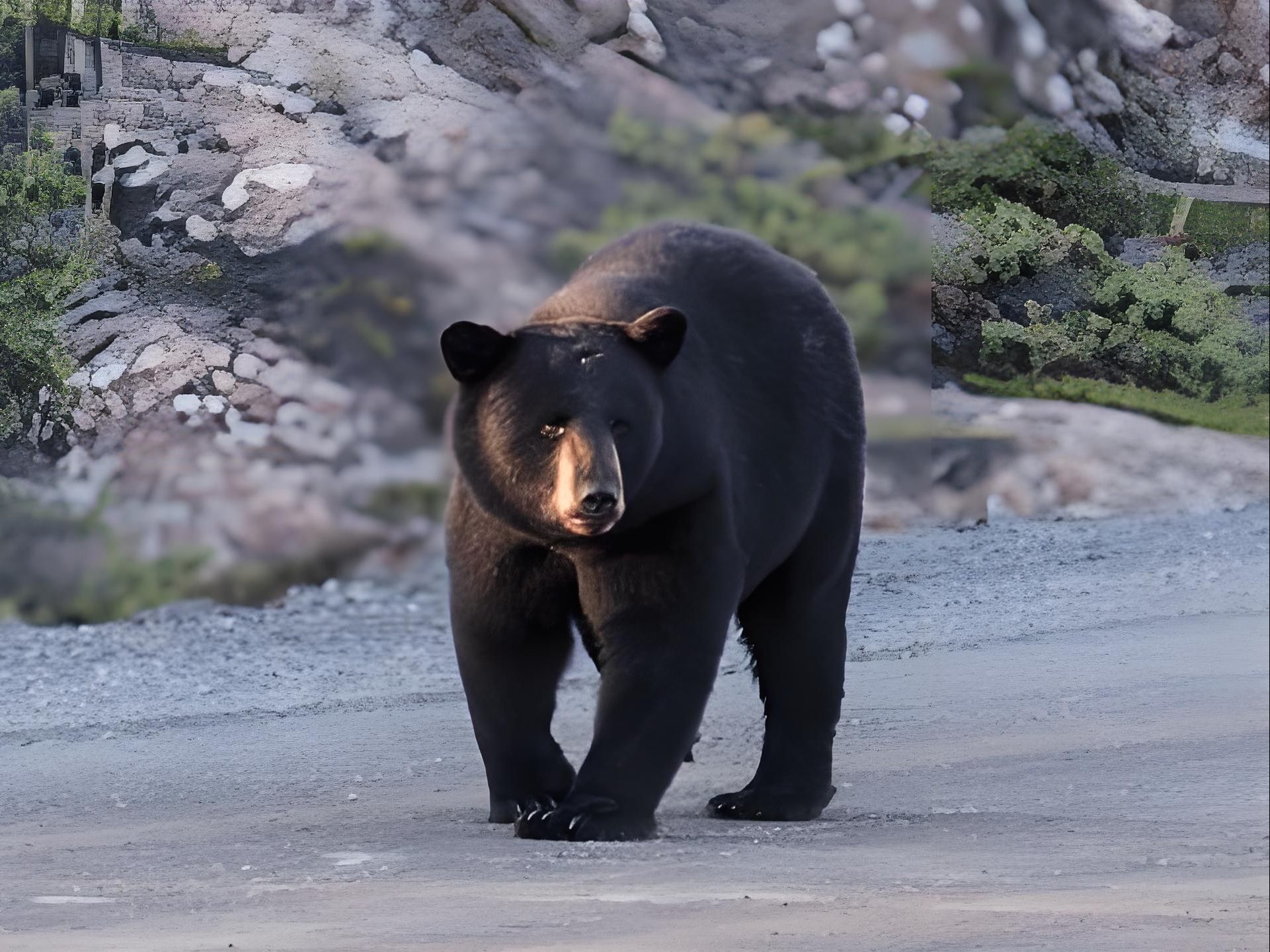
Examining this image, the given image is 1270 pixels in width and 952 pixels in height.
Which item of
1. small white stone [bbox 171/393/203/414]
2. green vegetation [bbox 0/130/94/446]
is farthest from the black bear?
small white stone [bbox 171/393/203/414]

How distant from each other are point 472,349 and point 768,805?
1.45 m

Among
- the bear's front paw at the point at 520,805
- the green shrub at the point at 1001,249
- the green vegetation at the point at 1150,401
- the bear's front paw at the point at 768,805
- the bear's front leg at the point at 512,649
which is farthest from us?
the green shrub at the point at 1001,249

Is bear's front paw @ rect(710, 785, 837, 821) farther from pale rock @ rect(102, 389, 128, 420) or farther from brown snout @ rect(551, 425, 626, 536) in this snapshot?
pale rock @ rect(102, 389, 128, 420)

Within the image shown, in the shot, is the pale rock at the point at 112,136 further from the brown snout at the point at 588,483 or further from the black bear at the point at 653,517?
the brown snout at the point at 588,483

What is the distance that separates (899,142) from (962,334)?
1725mm

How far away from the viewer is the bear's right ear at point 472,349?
3043 millimetres

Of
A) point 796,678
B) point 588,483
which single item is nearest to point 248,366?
point 796,678

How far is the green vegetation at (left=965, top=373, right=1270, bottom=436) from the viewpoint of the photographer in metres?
5.68

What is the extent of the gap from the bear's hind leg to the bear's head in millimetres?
819

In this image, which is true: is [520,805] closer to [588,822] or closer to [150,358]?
[588,822]

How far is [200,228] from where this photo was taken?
812 cm

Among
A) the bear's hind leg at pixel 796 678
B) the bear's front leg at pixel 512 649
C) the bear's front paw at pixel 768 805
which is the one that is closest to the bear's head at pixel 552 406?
the bear's front leg at pixel 512 649

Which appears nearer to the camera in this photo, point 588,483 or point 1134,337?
point 588,483

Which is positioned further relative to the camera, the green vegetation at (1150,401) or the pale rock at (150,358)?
the pale rock at (150,358)
